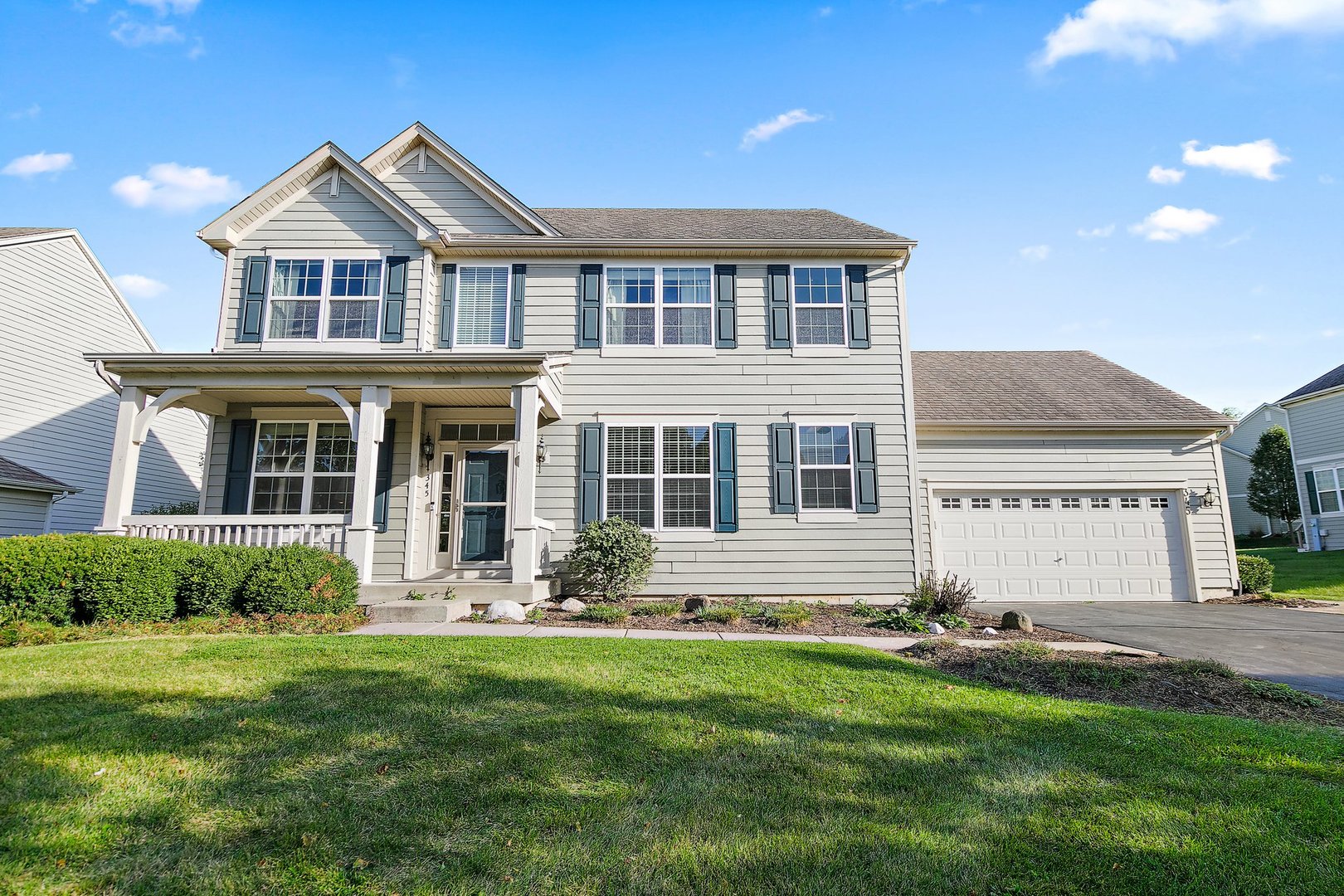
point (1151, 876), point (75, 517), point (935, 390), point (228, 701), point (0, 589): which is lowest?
point (1151, 876)

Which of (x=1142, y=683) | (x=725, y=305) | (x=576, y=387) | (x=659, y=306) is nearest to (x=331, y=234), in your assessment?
(x=576, y=387)

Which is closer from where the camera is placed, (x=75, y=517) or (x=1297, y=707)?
(x=1297, y=707)

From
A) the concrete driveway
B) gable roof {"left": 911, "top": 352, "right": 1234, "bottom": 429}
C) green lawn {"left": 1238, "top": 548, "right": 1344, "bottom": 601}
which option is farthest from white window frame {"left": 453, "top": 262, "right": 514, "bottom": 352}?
green lawn {"left": 1238, "top": 548, "right": 1344, "bottom": 601}

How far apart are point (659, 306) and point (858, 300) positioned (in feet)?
11.2

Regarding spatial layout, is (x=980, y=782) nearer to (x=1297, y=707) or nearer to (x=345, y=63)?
(x=1297, y=707)

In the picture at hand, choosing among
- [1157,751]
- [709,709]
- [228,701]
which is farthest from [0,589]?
[1157,751]

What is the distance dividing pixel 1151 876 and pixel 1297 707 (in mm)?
3664

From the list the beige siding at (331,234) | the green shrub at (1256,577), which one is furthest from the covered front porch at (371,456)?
the green shrub at (1256,577)

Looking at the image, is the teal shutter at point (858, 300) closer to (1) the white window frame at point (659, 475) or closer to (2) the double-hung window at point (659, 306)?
(2) the double-hung window at point (659, 306)

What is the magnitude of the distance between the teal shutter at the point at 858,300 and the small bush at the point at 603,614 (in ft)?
20.1

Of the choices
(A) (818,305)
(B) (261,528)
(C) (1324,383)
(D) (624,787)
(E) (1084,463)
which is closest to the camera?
(D) (624,787)

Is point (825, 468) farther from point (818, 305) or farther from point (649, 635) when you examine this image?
point (649, 635)

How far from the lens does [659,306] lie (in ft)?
36.3

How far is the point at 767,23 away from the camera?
9.11 metres
